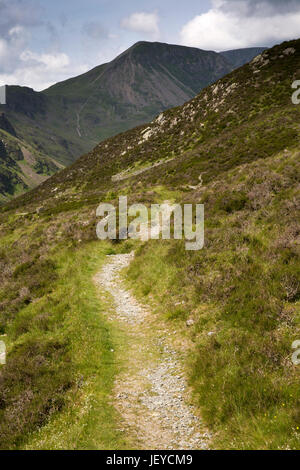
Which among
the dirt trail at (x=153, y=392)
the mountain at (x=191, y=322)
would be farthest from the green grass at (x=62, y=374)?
the dirt trail at (x=153, y=392)

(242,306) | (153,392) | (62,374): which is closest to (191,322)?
(242,306)

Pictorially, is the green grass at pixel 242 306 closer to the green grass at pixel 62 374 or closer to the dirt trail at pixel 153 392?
the dirt trail at pixel 153 392

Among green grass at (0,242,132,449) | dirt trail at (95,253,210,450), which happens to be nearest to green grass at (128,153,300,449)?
dirt trail at (95,253,210,450)

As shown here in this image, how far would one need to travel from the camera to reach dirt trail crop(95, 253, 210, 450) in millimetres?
5926

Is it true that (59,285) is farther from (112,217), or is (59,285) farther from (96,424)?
(112,217)

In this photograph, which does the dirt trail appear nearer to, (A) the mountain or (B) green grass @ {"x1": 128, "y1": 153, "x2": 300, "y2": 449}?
(A) the mountain

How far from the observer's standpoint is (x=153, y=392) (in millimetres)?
7348

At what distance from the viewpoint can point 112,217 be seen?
2531 centimetres

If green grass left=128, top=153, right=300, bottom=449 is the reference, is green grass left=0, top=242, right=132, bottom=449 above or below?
below

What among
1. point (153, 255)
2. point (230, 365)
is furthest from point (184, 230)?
point (230, 365)

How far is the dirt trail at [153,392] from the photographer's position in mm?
5926

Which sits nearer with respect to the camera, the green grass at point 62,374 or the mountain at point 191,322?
the mountain at point 191,322

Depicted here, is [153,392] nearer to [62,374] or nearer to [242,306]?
[62,374]

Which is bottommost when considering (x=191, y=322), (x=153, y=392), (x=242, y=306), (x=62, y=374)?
(x=153, y=392)
